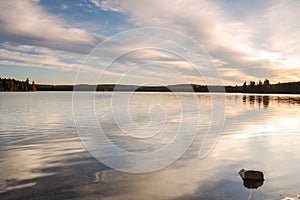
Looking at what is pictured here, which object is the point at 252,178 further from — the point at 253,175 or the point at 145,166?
the point at 145,166

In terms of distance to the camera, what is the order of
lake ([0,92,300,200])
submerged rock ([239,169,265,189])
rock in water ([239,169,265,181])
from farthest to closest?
rock in water ([239,169,265,181]) → submerged rock ([239,169,265,189]) → lake ([0,92,300,200])

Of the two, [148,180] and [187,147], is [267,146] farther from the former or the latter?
[148,180]

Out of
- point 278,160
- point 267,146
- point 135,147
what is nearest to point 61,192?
point 135,147

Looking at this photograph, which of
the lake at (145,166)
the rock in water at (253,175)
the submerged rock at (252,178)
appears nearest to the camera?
the lake at (145,166)

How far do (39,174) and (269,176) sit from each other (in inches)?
454

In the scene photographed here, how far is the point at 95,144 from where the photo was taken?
2139 cm

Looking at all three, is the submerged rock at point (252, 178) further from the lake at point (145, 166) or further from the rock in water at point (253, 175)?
the lake at point (145, 166)

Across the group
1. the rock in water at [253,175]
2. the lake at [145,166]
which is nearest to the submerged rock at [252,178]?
the rock in water at [253,175]

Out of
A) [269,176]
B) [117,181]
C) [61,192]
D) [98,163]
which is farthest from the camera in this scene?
[98,163]

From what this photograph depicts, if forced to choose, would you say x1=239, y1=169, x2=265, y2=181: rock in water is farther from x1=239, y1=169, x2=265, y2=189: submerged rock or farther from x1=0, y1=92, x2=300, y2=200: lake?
x1=0, y1=92, x2=300, y2=200: lake

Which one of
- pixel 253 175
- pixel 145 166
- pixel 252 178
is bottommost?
pixel 145 166

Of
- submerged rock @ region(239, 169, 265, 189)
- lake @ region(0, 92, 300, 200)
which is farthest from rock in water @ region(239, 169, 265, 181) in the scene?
lake @ region(0, 92, 300, 200)

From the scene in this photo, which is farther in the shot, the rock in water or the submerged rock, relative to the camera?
the rock in water

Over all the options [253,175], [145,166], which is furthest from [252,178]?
[145,166]
